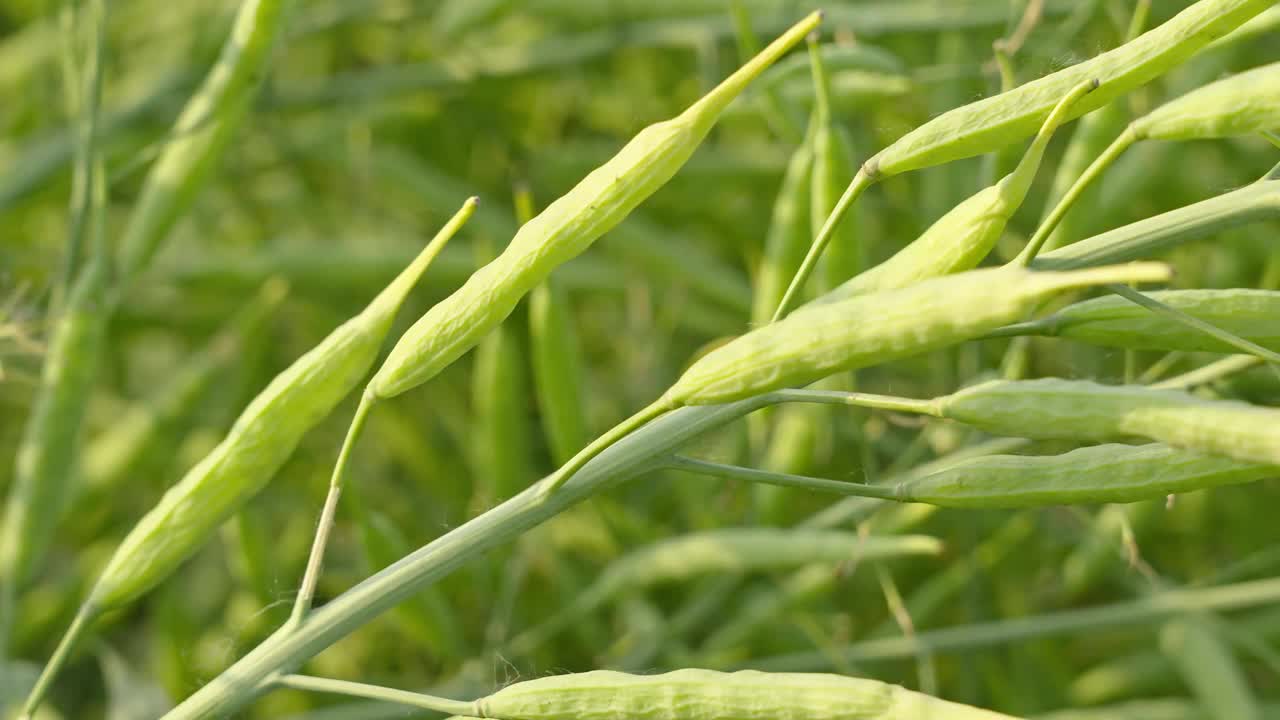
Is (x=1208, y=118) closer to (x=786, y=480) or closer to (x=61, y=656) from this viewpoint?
(x=786, y=480)

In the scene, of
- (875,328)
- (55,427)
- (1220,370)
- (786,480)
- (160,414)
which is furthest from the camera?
(160,414)

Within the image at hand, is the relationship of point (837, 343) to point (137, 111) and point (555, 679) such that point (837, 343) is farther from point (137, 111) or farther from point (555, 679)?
point (137, 111)

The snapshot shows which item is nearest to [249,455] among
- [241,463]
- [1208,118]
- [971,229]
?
[241,463]

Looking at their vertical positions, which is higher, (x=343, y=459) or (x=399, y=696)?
(x=343, y=459)

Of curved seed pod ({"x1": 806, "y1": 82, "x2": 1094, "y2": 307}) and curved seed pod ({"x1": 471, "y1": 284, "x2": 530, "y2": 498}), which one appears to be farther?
curved seed pod ({"x1": 471, "y1": 284, "x2": 530, "y2": 498})

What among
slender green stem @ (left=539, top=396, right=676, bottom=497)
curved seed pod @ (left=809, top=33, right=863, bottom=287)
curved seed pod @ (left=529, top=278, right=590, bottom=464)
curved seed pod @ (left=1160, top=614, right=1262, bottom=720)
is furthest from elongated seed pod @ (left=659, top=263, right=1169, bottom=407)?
curved seed pod @ (left=1160, top=614, right=1262, bottom=720)

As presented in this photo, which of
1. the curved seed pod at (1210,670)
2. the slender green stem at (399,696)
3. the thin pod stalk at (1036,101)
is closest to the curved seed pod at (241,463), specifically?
the slender green stem at (399,696)

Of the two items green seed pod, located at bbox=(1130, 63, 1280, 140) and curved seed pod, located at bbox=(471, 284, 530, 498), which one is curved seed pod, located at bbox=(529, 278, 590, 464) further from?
green seed pod, located at bbox=(1130, 63, 1280, 140)
